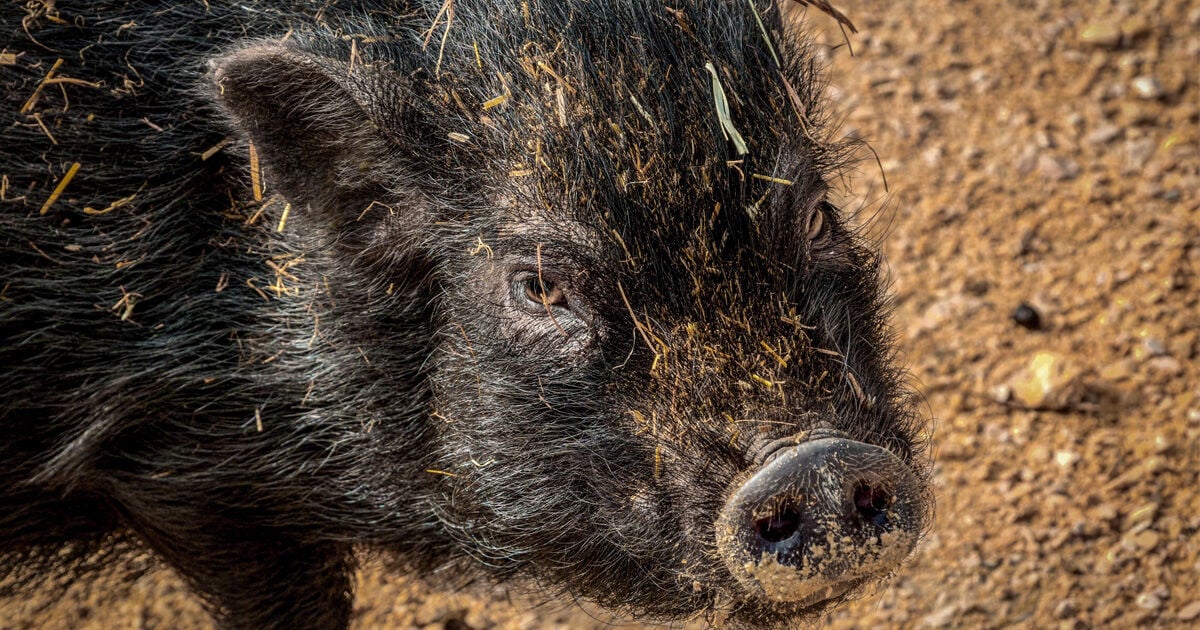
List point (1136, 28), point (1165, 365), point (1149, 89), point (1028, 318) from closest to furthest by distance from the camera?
point (1165, 365), point (1028, 318), point (1149, 89), point (1136, 28)

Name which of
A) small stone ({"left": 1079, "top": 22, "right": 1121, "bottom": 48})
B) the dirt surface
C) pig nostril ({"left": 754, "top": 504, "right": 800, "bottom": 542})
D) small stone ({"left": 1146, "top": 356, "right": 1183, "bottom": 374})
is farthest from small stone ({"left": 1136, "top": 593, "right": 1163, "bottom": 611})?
small stone ({"left": 1079, "top": 22, "right": 1121, "bottom": 48})

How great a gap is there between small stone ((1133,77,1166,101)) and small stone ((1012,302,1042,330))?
138cm

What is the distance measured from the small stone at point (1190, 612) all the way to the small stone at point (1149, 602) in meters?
0.06

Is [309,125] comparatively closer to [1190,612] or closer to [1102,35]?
[1190,612]

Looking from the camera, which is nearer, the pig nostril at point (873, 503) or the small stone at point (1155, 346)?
the pig nostril at point (873, 503)

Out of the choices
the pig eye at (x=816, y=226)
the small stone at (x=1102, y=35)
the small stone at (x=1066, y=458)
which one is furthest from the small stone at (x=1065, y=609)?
the small stone at (x=1102, y=35)

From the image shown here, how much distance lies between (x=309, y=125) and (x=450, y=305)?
0.60m

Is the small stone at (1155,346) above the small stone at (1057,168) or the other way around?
the other way around

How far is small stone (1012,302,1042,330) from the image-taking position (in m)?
4.78

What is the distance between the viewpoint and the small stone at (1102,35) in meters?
5.71

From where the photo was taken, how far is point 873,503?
104 inches

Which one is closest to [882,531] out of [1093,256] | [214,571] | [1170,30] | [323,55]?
[323,55]

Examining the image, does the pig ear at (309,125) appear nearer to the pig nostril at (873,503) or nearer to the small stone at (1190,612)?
the pig nostril at (873,503)

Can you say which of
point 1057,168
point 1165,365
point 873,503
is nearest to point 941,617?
point 1165,365
